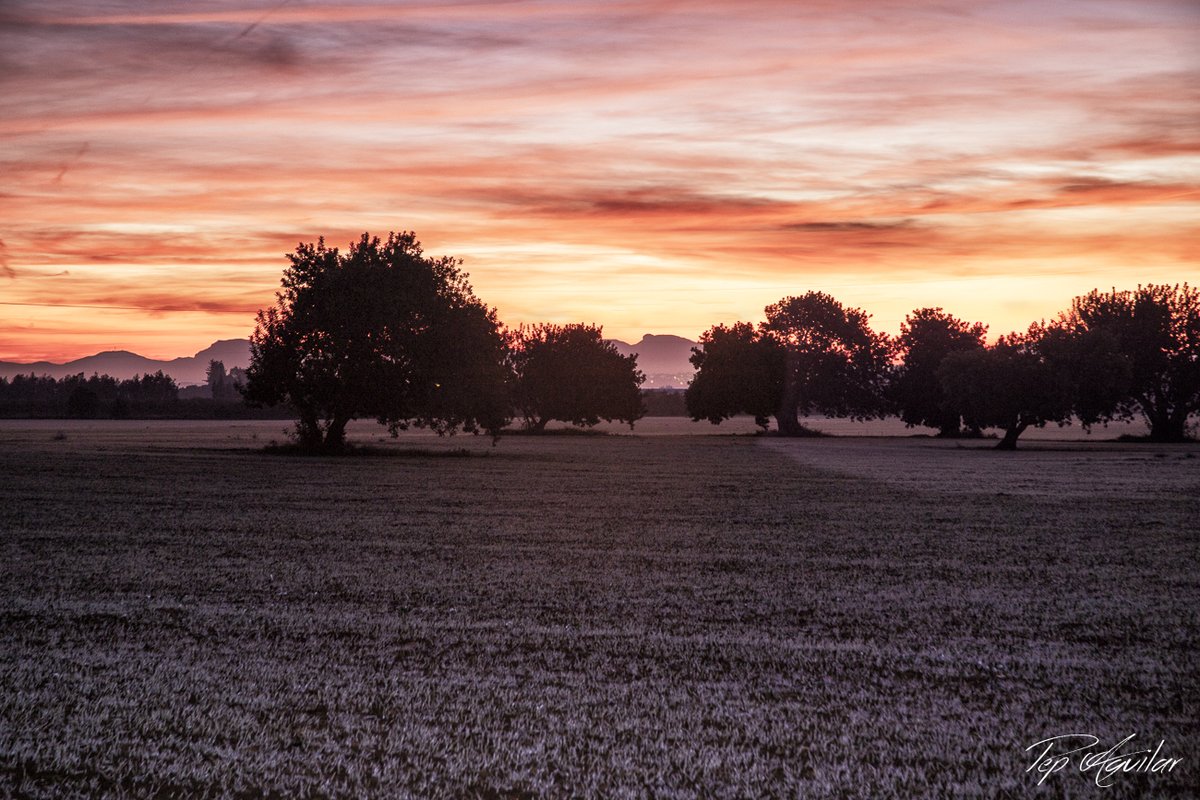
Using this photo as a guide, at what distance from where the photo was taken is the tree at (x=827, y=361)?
9938cm

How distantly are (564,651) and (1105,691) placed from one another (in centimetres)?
438

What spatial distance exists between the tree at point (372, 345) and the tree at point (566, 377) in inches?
2093

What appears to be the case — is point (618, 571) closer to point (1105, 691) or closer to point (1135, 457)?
point (1105, 691)

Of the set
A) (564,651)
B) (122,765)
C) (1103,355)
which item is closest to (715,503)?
(564,651)

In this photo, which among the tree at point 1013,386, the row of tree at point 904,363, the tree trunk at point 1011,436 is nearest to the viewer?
the tree at point 1013,386

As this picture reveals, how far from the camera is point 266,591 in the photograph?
12680 millimetres

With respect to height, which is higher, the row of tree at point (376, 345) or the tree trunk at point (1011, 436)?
the row of tree at point (376, 345)

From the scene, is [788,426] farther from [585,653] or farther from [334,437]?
[585,653]

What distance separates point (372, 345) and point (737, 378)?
54.2 m

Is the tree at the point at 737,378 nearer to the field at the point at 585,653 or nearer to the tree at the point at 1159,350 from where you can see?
the tree at the point at 1159,350

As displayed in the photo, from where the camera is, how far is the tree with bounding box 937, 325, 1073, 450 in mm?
63812
